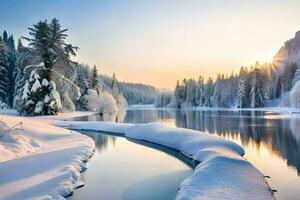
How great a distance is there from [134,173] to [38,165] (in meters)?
4.07

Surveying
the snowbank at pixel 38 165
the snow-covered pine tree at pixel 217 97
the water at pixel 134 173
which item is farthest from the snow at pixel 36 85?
the snow-covered pine tree at pixel 217 97

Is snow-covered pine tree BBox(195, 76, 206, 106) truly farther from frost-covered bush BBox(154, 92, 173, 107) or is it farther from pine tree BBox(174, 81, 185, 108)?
frost-covered bush BBox(154, 92, 173, 107)

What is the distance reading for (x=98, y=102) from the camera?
62562mm

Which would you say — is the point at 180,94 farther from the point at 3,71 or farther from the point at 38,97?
the point at 38,97

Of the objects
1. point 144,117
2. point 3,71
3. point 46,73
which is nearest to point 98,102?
point 144,117

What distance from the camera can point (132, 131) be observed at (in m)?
25.6

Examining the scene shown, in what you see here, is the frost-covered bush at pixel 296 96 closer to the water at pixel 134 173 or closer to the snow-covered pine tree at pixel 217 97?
the snow-covered pine tree at pixel 217 97

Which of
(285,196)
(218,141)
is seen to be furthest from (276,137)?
(285,196)

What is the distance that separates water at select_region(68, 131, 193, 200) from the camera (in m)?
9.63

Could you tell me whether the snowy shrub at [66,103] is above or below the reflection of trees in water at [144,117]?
above

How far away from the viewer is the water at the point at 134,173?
9633mm

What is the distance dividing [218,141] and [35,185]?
10.5 meters

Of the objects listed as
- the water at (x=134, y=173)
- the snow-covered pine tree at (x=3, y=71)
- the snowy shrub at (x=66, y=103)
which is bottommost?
the water at (x=134, y=173)

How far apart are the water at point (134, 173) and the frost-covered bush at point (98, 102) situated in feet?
140
